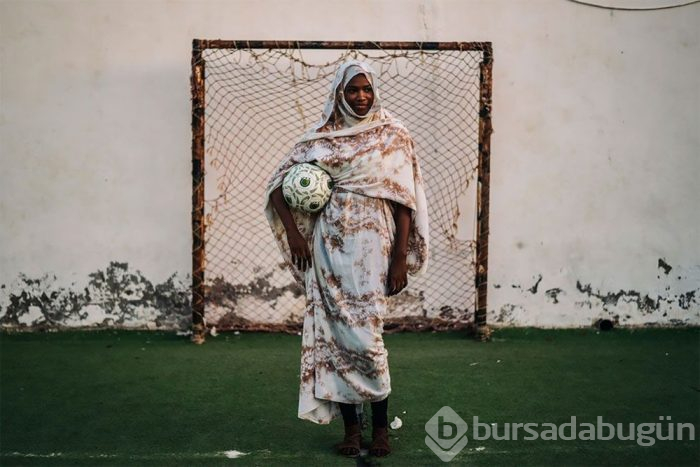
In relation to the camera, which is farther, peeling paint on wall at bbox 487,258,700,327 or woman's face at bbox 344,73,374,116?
peeling paint on wall at bbox 487,258,700,327

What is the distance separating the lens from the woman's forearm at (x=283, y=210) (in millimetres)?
3168

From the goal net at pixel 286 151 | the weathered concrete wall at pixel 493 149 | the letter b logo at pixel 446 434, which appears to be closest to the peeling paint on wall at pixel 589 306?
the weathered concrete wall at pixel 493 149

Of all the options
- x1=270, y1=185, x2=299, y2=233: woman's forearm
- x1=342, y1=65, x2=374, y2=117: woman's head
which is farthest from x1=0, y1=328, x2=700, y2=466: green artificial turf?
x1=342, y1=65, x2=374, y2=117: woman's head

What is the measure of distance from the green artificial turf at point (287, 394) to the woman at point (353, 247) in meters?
0.28

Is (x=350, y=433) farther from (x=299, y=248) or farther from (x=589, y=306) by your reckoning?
(x=589, y=306)

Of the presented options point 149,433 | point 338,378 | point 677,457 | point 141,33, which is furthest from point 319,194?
point 141,33

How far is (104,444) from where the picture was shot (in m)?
3.26

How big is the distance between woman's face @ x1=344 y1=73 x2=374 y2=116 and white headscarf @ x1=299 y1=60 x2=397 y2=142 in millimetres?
13

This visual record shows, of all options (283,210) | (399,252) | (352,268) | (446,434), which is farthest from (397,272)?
Result: (446,434)

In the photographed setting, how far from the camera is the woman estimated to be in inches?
120

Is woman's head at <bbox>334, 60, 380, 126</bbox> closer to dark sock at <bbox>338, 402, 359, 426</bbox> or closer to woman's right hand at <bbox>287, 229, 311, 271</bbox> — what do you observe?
woman's right hand at <bbox>287, 229, 311, 271</bbox>

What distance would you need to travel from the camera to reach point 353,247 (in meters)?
3.06

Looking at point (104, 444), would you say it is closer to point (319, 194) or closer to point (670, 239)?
point (319, 194)

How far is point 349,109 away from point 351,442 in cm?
139
